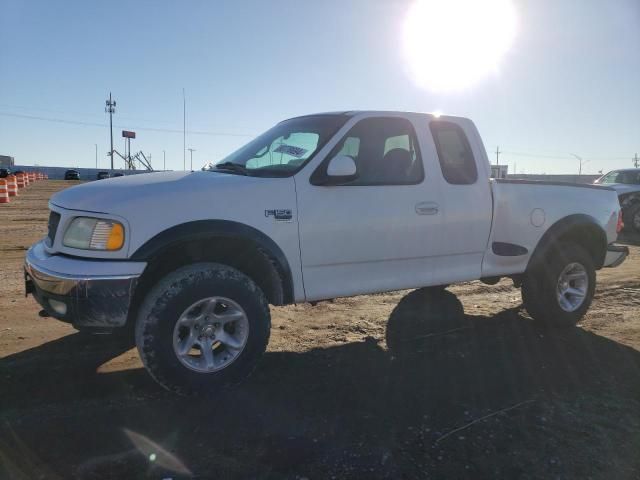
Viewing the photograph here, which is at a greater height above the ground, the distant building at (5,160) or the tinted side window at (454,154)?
the distant building at (5,160)

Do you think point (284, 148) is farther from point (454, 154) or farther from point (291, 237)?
point (454, 154)

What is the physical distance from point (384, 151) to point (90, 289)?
2.58m

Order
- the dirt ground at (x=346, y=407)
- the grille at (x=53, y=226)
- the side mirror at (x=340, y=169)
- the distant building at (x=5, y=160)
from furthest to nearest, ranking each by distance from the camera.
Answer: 1. the distant building at (x=5, y=160)
2. the side mirror at (x=340, y=169)
3. the grille at (x=53, y=226)
4. the dirt ground at (x=346, y=407)

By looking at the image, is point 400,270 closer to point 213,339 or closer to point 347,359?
point 347,359

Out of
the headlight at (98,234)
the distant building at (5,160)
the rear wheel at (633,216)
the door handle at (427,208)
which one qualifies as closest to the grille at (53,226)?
the headlight at (98,234)

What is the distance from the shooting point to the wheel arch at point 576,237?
499cm

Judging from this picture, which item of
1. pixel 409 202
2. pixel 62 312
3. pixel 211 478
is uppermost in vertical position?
pixel 409 202

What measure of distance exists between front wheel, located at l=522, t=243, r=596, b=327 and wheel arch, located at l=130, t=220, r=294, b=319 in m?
2.74

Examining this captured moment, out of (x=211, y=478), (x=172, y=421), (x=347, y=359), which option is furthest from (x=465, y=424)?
(x=172, y=421)

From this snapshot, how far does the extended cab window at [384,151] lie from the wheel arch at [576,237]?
1.60m

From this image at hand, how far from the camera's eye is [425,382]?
12.3 ft

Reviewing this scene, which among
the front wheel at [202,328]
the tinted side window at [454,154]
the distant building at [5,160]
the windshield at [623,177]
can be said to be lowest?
the front wheel at [202,328]

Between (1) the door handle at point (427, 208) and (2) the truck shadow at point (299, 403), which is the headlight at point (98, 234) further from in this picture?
(1) the door handle at point (427, 208)

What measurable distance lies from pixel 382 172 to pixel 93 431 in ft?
9.26
